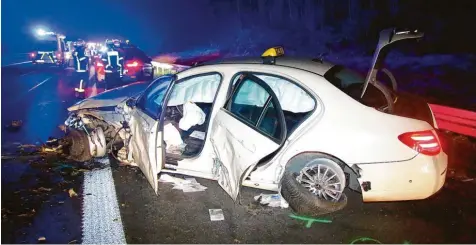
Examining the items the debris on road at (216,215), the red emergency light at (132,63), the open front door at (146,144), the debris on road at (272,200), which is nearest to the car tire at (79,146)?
the open front door at (146,144)

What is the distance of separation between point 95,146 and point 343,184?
→ 133 inches

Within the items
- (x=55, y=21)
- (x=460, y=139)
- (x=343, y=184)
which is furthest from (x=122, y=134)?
(x=55, y=21)

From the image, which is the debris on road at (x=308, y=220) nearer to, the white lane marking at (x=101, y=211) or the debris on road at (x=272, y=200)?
the debris on road at (x=272, y=200)

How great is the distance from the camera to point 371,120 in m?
3.51

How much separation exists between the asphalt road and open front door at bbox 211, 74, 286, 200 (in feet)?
1.36

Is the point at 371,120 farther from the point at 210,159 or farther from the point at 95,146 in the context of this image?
the point at 95,146

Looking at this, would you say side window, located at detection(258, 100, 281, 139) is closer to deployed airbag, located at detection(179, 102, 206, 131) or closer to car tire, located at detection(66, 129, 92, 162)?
deployed airbag, located at detection(179, 102, 206, 131)

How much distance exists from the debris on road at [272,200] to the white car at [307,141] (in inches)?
9.5

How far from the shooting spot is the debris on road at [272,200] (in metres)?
4.04

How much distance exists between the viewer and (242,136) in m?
3.64

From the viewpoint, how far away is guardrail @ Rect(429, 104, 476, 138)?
5.66 metres

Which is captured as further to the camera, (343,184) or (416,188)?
(343,184)

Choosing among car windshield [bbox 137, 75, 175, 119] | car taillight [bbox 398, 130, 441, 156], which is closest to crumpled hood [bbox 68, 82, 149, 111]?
car windshield [bbox 137, 75, 175, 119]

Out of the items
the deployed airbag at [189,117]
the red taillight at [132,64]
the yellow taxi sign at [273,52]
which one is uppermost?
the yellow taxi sign at [273,52]
